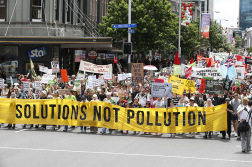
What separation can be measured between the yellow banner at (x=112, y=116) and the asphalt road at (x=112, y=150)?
17.0 inches

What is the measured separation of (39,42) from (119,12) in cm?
1212

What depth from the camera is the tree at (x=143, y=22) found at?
4484 centimetres

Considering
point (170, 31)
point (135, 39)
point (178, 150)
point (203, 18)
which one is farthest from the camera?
point (203, 18)

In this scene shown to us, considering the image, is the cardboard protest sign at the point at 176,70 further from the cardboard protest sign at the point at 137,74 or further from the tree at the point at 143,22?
the tree at the point at 143,22

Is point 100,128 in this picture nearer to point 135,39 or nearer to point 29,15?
point 29,15

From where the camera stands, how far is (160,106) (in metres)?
18.9

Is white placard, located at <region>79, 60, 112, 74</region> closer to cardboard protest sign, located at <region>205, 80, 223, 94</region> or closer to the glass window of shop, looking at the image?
cardboard protest sign, located at <region>205, 80, 223, 94</region>

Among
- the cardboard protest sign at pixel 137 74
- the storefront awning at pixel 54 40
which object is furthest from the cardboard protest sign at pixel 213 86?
the storefront awning at pixel 54 40

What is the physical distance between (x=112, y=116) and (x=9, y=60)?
69.4 ft

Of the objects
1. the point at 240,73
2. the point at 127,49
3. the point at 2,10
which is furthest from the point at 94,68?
the point at 2,10

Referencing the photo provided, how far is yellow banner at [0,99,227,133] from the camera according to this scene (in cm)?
1775

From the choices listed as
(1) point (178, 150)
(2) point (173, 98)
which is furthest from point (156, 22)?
(1) point (178, 150)

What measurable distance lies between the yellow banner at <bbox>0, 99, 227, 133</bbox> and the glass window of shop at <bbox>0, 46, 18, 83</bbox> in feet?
60.1

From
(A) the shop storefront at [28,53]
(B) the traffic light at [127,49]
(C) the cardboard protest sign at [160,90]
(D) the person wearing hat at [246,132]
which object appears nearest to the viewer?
(D) the person wearing hat at [246,132]
